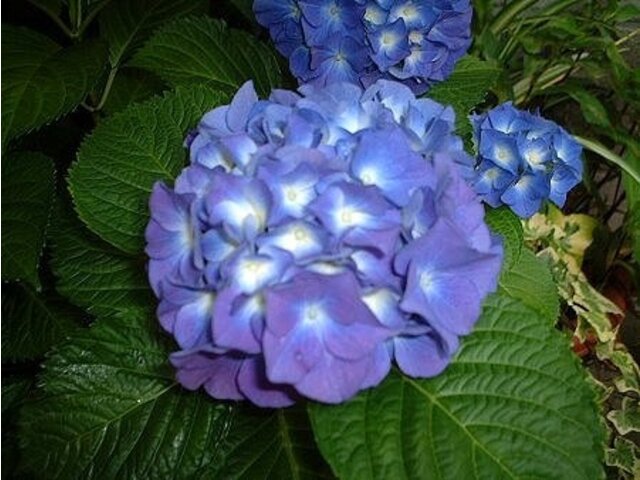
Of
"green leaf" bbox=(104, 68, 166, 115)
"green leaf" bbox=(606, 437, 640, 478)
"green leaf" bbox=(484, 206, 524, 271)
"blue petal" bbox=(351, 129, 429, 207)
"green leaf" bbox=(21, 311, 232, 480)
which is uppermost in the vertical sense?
"blue petal" bbox=(351, 129, 429, 207)

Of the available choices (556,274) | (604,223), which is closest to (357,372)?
(556,274)

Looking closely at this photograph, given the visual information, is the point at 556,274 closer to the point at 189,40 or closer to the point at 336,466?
the point at 189,40

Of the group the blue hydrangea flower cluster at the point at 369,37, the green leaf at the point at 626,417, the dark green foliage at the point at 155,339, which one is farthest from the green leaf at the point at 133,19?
the green leaf at the point at 626,417

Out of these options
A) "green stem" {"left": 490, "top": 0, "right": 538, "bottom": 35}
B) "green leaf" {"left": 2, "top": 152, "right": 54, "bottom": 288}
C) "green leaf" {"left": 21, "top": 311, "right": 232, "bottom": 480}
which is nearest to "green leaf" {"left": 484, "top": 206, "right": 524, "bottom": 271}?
"green leaf" {"left": 21, "top": 311, "right": 232, "bottom": 480}

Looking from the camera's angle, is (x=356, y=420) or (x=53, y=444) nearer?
(x=356, y=420)

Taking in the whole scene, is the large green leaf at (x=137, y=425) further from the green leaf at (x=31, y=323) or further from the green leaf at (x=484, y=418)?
the green leaf at (x=31, y=323)

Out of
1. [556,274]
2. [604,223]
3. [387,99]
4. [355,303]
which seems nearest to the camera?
[355,303]

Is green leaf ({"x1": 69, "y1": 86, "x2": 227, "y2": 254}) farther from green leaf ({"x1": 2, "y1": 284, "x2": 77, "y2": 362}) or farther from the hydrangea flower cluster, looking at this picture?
green leaf ({"x1": 2, "y1": 284, "x2": 77, "y2": 362})
